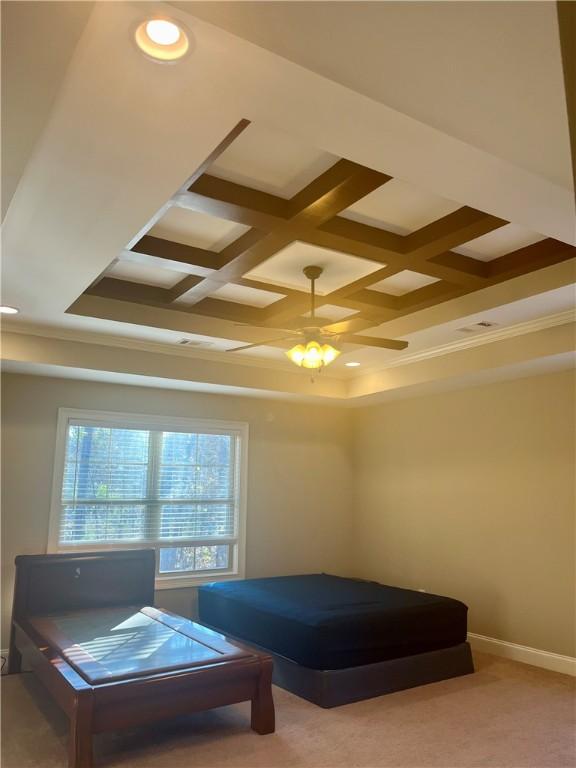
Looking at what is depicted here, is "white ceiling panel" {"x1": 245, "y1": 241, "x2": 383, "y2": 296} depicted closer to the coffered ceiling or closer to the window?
the coffered ceiling

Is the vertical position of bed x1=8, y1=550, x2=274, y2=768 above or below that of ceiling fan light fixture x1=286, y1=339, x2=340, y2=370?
below

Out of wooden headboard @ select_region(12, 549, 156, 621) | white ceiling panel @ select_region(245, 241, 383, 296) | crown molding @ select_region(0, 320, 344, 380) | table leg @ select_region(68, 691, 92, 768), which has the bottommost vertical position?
table leg @ select_region(68, 691, 92, 768)

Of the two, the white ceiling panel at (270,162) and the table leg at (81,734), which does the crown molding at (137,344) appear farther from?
the table leg at (81,734)

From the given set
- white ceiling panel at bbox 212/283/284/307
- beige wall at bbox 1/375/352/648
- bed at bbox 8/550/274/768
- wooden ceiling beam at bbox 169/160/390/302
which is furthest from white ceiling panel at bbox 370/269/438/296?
bed at bbox 8/550/274/768

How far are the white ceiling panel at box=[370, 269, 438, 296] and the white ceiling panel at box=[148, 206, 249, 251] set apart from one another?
48.0 inches

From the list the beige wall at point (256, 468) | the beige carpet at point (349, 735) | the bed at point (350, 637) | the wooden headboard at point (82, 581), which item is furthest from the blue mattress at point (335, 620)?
the beige wall at point (256, 468)

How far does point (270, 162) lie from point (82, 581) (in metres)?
3.82

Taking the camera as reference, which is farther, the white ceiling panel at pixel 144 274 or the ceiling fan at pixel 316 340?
the white ceiling panel at pixel 144 274

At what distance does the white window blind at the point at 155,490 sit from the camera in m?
5.27

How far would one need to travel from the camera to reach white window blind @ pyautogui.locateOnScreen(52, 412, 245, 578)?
5273 mm

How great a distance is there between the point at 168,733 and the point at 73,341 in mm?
3036

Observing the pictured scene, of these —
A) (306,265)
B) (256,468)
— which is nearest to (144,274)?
(306,265)

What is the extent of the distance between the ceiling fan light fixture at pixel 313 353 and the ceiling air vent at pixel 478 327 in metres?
1.32

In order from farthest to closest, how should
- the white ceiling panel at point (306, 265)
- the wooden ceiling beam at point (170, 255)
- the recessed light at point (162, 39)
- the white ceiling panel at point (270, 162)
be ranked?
the white ceiling panel at point (306, 265) → the wooden ceiling beam at point (170, 255) → the white ceiling panel at point (270, 162) → the recessed light at point (162, 39)
